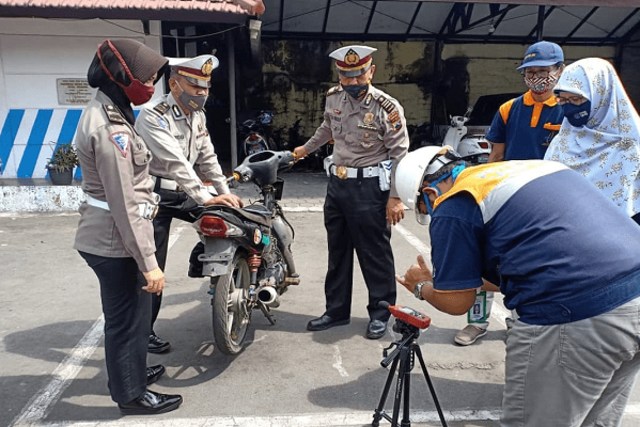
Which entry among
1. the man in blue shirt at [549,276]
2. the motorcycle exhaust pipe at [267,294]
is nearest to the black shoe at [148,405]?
the motorcycle exhaust pipe at [267,294]

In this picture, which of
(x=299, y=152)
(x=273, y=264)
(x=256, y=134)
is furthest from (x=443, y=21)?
(x=273, y=264)

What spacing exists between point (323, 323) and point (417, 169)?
2.16 m

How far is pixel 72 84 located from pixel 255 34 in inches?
115

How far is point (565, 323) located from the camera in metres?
1.75

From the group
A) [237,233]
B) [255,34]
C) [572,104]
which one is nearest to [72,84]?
[255,34]

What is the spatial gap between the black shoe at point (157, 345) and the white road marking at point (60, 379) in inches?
15.8

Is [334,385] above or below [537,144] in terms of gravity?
below

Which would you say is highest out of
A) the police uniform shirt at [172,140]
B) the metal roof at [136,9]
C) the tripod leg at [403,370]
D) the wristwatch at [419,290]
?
the metal roof at [136,9]

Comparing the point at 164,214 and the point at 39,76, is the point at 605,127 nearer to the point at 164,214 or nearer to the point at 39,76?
the point at 164,214

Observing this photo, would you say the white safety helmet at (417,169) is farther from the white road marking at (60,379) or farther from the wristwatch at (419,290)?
the white road marking at (60,379)

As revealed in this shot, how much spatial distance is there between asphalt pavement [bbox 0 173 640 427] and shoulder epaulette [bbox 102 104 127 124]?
1.58m

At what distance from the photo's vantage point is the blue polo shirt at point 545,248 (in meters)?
1.72

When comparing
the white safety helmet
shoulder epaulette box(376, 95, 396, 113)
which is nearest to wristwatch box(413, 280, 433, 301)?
the white safety helmet

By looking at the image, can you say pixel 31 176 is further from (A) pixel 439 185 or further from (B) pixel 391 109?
(A) pixel 439 185
